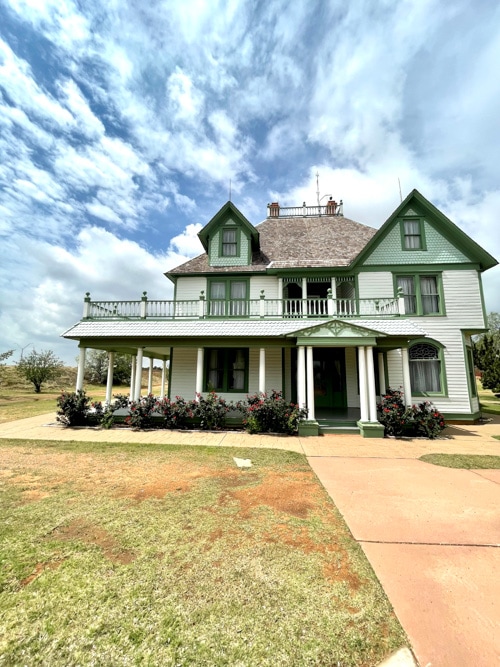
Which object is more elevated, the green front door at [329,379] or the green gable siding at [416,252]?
the green gable siding at [416,252]

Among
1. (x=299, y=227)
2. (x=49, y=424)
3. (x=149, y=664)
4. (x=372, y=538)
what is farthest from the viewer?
(x=299, y=227)

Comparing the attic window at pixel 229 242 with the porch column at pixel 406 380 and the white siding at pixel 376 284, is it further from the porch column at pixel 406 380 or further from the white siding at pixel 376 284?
the porch column at pixel 406 380

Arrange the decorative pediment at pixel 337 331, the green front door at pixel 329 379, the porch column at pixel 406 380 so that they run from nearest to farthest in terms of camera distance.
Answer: the decorative pediment at pixel 337 331 < the porch column at pixel 406 380 < the green front door at pixel 329 379

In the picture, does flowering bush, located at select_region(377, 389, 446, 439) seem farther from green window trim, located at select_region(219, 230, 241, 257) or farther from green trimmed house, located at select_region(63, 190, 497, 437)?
green window trim, located at select_region(219, 230, 241, 257)

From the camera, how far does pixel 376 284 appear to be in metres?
13.9

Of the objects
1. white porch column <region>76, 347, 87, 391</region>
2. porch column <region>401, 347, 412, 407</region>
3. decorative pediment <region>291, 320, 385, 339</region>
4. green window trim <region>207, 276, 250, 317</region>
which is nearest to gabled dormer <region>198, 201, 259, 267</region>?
green window trim <region>207, 276, 250, 317</region>

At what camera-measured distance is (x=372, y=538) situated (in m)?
3.71

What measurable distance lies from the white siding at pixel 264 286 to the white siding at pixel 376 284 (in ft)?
13.1

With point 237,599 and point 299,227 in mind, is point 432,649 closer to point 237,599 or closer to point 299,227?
point 237,599

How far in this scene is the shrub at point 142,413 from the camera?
11312 millimetres

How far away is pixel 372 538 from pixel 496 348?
→ 27963 mm

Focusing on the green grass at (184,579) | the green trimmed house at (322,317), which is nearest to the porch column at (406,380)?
the green trimmed house at (322,317)

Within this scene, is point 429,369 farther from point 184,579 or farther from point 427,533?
point 184,579

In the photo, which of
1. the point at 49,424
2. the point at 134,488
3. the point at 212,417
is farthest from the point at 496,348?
the point at 49,424
